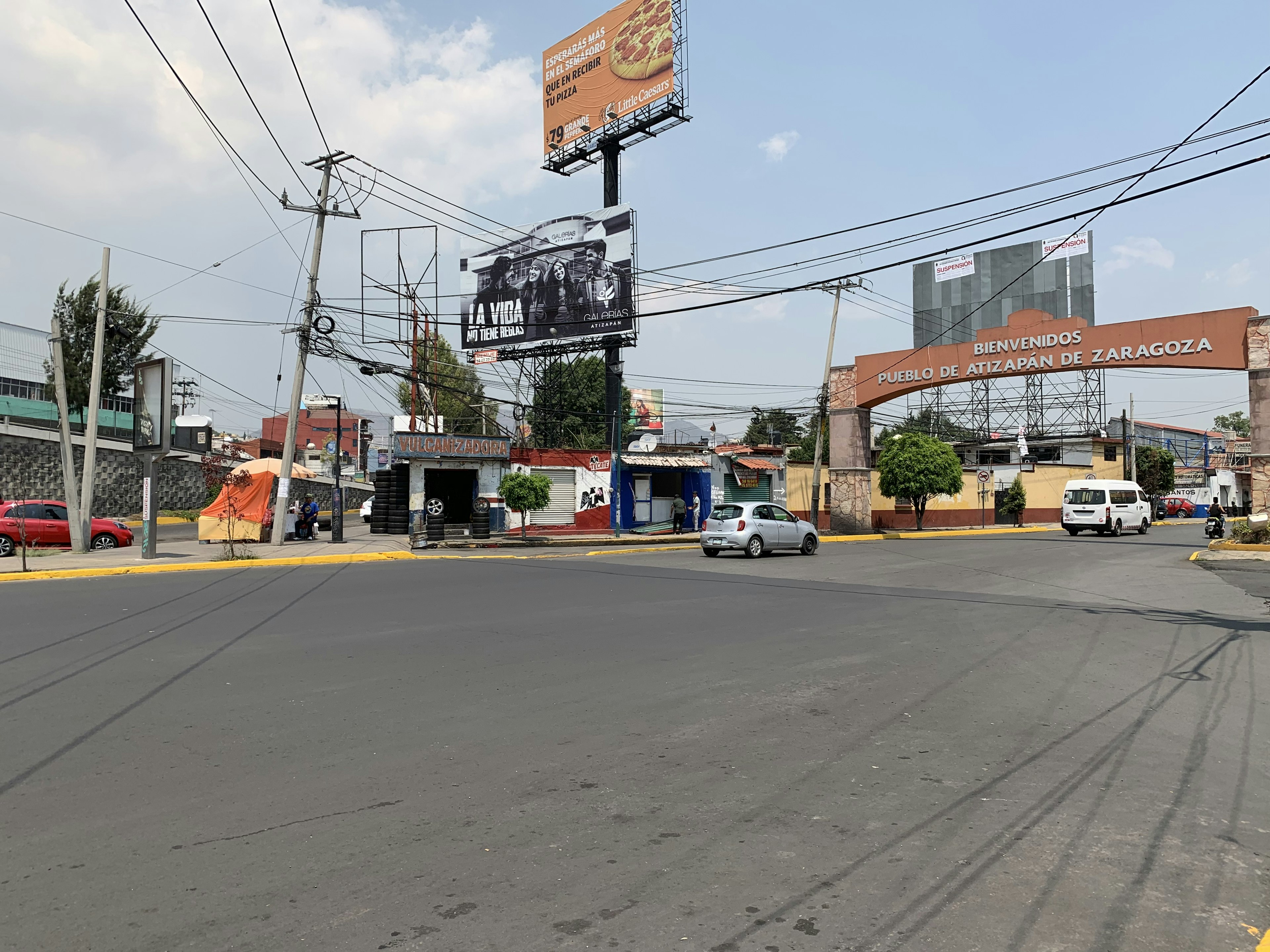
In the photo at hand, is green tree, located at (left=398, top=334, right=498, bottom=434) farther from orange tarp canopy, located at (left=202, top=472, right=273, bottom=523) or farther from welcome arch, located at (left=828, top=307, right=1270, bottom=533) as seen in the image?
welcome arch, located at (left=828, top=307, right=1270, bottom=533)

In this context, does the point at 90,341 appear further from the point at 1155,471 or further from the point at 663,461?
the point at 1155,471

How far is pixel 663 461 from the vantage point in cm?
3903

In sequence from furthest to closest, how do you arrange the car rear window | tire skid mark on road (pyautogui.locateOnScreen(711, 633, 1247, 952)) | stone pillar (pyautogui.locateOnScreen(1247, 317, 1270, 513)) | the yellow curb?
the car rear window, stone pillar (pyautogui.locateOnScreen(1247, 317, 1270, 513)), the yellow curb, tire skid mark on road (pyautogui.locateOnScreen(711, 633, 1247, 952))

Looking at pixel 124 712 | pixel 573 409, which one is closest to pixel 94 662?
pixel 124 712

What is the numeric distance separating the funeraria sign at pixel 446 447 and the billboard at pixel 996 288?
134ft

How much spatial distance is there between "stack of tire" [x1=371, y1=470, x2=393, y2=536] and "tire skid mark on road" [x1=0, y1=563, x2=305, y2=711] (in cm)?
2139

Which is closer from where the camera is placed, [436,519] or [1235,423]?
[436,519]

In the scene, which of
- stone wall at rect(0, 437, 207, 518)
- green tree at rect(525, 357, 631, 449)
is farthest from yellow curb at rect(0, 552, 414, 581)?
green tree at rect(525, 357, 631, 449)

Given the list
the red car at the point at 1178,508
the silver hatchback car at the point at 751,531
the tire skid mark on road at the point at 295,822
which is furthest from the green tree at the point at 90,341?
the red car at the point at 1178,508

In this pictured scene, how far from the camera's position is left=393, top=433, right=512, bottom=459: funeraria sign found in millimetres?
33031

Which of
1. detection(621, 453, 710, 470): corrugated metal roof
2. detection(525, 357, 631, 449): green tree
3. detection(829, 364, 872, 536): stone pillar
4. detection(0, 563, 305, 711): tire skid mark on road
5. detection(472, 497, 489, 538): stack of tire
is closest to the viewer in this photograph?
detection(0, 563, 305, 711): tire skid mark on road

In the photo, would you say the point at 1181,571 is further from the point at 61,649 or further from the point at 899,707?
the point at 61,649

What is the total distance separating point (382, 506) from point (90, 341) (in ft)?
71.6

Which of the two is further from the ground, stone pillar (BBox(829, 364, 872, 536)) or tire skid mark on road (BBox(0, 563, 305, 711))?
stone pillar (BBox(829, 364, 872, 536))
